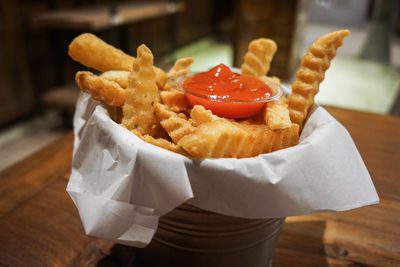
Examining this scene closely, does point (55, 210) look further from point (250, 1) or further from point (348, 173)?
point (250, 1)

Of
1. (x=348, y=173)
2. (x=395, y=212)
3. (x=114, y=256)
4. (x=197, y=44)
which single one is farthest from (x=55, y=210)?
(x=197, y=44)

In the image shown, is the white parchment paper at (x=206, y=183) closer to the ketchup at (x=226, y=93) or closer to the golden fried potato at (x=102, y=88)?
the golden fried potato at (x=102, y=88)

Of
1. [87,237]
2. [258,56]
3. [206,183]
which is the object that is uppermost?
[258,56]

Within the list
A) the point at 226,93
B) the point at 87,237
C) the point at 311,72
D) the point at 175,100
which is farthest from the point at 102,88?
the point at 311,72

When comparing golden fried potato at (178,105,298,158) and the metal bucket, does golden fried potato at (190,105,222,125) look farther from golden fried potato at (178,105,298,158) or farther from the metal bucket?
the metal bucket

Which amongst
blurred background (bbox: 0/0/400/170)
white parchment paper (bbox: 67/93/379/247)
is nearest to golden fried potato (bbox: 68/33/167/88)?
white parchment paper (bbox: 67/93/379/247)

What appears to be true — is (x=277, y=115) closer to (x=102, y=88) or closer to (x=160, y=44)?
(x=102, y=88)

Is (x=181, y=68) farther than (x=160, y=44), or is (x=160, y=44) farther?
(x=160, y=44)
